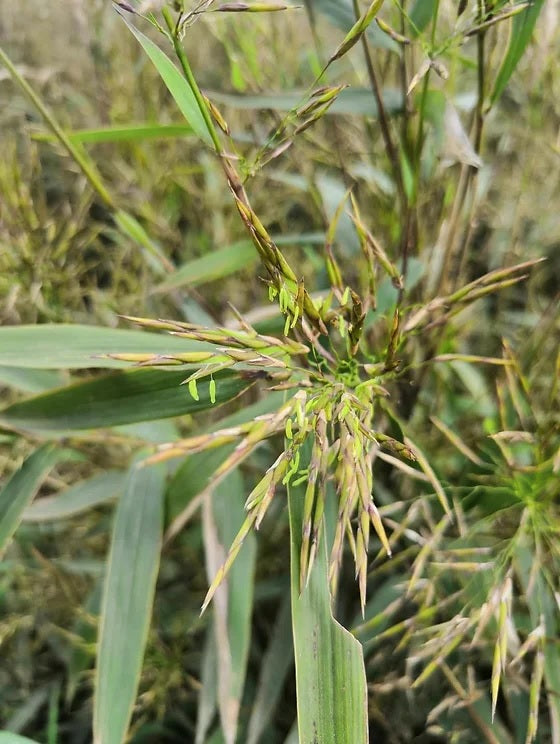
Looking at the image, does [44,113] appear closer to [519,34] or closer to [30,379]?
[30,379]

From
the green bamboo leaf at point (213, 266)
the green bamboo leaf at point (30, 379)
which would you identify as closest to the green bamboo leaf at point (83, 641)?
the green bamboo leaf at point (30, 379)

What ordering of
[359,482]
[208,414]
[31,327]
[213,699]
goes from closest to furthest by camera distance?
[359,482] < [31,327] < [213,699] < [208,414]

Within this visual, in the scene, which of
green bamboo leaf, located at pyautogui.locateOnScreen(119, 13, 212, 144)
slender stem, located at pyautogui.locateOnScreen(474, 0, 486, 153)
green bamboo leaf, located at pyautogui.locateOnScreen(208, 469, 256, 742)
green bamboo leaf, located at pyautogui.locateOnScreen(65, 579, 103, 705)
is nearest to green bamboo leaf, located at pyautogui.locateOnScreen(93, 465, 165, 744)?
green bamboo leaf, located at pyautogui.locateOnScreen(208, 469, 256, 742)

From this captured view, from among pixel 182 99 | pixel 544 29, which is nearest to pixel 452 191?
pixel 544 29

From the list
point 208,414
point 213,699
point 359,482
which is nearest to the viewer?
point 359,482

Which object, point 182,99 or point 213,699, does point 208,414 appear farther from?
point 182,99

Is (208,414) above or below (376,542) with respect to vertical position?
above

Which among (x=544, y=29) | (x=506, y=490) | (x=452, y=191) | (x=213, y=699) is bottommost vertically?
(x=213, y=699)

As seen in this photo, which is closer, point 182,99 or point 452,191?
point 182,99
